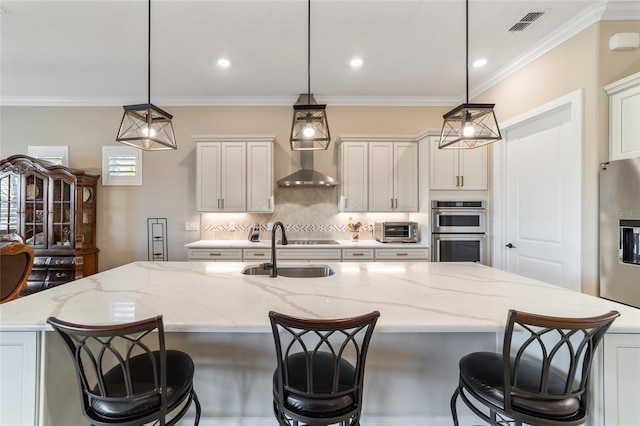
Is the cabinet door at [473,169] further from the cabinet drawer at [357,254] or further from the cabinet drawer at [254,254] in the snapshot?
the cabinet drawer at [254,254]

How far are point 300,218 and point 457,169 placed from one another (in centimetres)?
223

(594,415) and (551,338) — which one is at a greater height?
(551,338)

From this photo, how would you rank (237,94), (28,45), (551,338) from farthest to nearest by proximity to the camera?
(237,94)
(28,45)
(551,338)

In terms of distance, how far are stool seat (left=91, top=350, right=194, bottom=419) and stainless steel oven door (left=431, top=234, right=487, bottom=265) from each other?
3.02 meters

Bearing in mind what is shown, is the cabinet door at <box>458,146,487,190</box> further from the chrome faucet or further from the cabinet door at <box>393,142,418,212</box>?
the chrome faucet

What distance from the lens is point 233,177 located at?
3.77 meters

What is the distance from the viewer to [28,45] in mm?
2805

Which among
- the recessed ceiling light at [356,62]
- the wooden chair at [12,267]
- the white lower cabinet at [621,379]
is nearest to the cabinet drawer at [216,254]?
the wooden chair at [12,267]

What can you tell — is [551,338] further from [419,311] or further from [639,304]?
[639,304]

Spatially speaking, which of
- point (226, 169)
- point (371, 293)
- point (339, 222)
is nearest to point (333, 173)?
point (339, 222)

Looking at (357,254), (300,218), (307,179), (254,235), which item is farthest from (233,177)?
(357,254)

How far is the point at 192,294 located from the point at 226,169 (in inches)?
101

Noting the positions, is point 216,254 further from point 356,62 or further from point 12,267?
point 356,62

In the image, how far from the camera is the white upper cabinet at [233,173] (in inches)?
148
